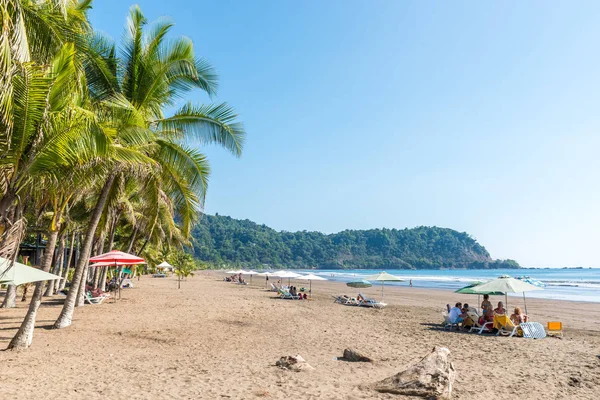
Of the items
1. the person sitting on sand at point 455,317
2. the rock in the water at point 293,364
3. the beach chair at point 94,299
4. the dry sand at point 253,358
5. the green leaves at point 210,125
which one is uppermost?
the green leaves at point 210,125

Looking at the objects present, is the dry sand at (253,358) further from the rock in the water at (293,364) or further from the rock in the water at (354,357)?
the rock in the water at (354,357)

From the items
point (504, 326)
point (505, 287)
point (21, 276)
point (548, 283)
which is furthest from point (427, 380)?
point (548, 283)

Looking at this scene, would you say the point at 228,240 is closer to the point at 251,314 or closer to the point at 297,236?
the point at 297,236

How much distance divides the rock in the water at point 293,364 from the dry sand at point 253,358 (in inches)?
5.8

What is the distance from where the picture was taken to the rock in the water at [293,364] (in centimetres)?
685

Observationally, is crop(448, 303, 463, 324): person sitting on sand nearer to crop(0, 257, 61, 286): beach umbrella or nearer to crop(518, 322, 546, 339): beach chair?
crop(518, 322, 546, 339): beach chair

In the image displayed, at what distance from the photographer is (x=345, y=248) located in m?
176

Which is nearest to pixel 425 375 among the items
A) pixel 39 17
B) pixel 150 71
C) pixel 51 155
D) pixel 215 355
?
pixel 215 355

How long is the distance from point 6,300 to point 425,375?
1330 centimetres

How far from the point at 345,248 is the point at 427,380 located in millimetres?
172103

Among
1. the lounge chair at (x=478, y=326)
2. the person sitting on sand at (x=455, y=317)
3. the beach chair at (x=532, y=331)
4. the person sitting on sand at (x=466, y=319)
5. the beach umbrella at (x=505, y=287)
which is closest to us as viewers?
the beach chair at (x=532, y=331)

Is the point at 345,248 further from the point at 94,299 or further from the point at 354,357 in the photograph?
the point at 354,357

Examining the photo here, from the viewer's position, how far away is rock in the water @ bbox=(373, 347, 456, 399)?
5.61m

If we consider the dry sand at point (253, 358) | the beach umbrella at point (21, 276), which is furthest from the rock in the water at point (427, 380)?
the beach umbrella at point (21, 276)
